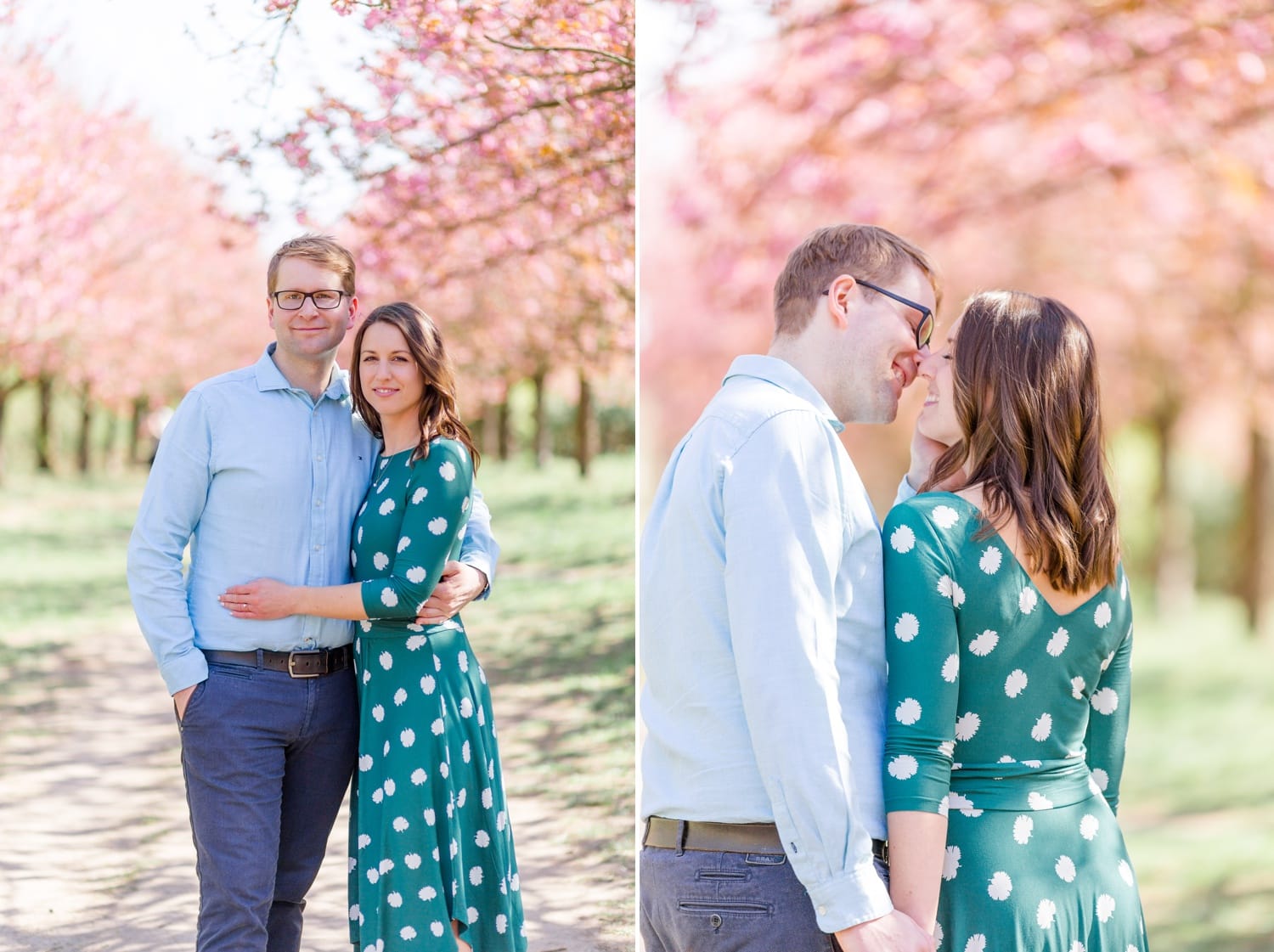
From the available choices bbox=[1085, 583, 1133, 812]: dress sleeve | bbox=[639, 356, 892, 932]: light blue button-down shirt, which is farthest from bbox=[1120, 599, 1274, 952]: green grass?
bbox=[639, 356, 892, 932]: light blue button-down shirt

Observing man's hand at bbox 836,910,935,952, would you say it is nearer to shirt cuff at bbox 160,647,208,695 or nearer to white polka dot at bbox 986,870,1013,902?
white polka dot at bbox 986,870,1013,902

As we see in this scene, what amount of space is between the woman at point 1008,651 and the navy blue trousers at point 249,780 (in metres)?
1.24

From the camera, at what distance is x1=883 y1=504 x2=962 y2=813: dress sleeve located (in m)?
1.47

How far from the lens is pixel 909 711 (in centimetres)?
149

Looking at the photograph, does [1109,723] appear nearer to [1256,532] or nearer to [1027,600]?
[1027,600]

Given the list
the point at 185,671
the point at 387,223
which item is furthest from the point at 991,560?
the point at 387,223

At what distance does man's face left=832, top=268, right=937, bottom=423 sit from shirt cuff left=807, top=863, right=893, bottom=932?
0.60m

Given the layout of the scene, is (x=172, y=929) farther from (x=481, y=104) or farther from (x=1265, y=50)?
(x=1265, y=50)

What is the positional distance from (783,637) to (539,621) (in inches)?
275

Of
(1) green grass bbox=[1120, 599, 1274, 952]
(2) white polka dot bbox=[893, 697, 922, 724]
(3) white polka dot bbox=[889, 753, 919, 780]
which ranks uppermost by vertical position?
(2) white polka dot bbox=[893, 697, 922, 724]

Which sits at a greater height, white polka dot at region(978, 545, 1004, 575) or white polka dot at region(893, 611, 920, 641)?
white polka dot at region(978, 545, 1004, 575)

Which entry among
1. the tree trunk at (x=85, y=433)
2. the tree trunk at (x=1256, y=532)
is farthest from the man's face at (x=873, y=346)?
the tree trunk at (x=85, y=433)

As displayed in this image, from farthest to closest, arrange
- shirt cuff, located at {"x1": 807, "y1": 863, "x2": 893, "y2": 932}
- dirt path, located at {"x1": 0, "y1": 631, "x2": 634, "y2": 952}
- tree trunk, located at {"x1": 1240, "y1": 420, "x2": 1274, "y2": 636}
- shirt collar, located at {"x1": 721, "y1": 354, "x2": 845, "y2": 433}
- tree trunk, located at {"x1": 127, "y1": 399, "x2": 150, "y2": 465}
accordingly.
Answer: tree trunk, located at {"x1": 127, "y1": 399, "x2": 150, "y2": 465} < tree trunk, located at {"x1": 1240, "y1": 420, "x2": 1274, "y2": 636} < dirt path, located at {"x1": 0, "y1": 631, "x2": 634, "y2": 952} < shirt collar, located at {"x1": 721, "y1": 354, "x2": 845, "y2": 433} < shirt cuff, located at {"x1": 807, "y1": 863, "x2": 893, "y2": 932}

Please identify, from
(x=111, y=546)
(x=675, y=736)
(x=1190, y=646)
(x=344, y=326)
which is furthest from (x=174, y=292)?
(x=675, y=736)
